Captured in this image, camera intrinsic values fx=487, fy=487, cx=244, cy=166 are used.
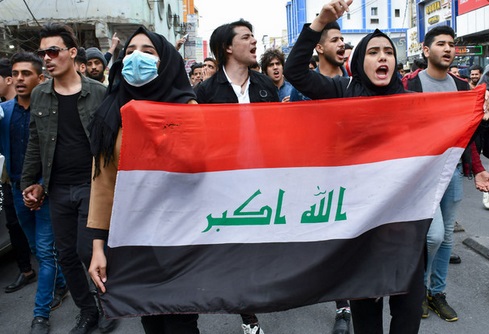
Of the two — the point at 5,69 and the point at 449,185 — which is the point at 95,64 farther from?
the point at 449,185

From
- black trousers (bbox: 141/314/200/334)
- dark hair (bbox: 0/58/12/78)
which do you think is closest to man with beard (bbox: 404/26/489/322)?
black trousers (bbox: 141/314/200/334)

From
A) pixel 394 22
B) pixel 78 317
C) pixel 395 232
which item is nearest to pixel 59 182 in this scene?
pixel 78 317

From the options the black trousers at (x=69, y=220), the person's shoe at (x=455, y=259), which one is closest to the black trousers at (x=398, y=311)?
the black trousers at (x=69, y=220)

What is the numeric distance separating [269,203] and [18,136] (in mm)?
2791

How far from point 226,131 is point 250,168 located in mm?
206

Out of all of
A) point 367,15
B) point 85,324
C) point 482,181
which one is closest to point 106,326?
point 85,324

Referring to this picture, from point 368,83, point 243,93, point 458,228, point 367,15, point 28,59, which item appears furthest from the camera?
point 367,15

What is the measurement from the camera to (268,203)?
227 centimetres

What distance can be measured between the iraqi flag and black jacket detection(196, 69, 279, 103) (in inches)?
46.9

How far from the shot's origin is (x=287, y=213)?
227cm

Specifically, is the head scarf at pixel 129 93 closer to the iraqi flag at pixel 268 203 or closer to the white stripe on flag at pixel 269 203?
the iraqi flag at pixel 268 203

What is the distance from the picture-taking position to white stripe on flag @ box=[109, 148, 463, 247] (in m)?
2.23

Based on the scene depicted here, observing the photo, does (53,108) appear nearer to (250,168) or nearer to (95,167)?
(95,167)

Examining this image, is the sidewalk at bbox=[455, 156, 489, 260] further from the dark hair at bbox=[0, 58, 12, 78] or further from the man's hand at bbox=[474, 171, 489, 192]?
the dark hair at bbox=[0, 58, 12, 78]
